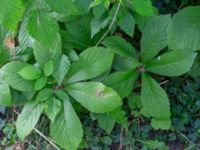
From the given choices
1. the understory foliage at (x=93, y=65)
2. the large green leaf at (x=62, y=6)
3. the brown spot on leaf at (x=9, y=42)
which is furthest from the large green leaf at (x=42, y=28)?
the brown spot on leaf at (x=9, y=42)

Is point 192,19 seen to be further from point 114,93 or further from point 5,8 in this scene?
point 5,8

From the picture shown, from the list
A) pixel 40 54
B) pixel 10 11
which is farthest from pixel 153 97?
pixel 10 11

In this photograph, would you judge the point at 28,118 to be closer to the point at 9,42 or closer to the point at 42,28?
the point at 9,42

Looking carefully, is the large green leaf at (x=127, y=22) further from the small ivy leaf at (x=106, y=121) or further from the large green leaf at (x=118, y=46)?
the small ivy leaf at (x=106, y=121)

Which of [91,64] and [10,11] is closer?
[10,11]

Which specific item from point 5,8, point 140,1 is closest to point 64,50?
point 140,1

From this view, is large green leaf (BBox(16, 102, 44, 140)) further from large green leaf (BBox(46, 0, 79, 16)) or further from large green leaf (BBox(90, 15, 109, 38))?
large green leaf (BBox(46, 0, 79, 16))

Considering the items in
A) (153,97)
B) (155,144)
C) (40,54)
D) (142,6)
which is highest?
(142,6)
